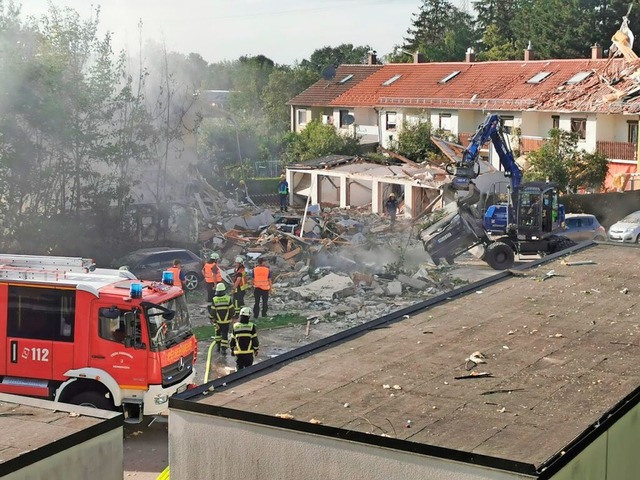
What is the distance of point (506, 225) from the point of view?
2898cm

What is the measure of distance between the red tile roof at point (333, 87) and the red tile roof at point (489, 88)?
645 mm

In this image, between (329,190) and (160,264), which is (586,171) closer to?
(329,190)

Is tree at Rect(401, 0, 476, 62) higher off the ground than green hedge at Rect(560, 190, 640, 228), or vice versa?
tree at Rect(401, 0, 476, 62)

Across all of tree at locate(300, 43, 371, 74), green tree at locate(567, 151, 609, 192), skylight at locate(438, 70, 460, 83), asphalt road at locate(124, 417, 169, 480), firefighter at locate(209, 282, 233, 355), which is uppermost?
tree at locate(300, 43, 371, 74)

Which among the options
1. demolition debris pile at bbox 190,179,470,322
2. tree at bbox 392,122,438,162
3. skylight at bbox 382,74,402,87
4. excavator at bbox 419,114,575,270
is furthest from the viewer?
skylight at bbox 382,74,402,87

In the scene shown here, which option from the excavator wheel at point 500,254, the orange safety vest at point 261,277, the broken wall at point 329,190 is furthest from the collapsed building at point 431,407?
the broken wall at point 329,190

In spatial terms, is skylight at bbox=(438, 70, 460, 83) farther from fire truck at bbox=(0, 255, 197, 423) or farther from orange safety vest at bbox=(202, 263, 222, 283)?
fire truck at bbox=(0, 255, 197, 423)

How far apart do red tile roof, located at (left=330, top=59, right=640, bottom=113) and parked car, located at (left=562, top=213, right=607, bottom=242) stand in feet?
34.5

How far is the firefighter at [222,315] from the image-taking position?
683 inches

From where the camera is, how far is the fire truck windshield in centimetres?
1361

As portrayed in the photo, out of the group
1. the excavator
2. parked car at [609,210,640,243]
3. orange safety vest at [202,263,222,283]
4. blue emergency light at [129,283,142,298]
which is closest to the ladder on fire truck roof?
Result: blue emergency light at [129,283,142,298]

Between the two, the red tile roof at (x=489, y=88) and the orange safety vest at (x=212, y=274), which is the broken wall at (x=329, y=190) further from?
the orange safety vest at (x=212, y=274)

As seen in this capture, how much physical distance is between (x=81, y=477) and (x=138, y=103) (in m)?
21.7

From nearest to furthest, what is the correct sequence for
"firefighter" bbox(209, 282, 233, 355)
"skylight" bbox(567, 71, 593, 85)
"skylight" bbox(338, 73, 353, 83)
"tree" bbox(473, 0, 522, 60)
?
1. "firefighter" bbox(209, 282, 233, 355)
2. "skylight" bbox(567, 71, 593, 85)
3. "skylight" bbox(338, 73, 353, 83)
4. "tree" bbox(473, 0, 522, 60)
